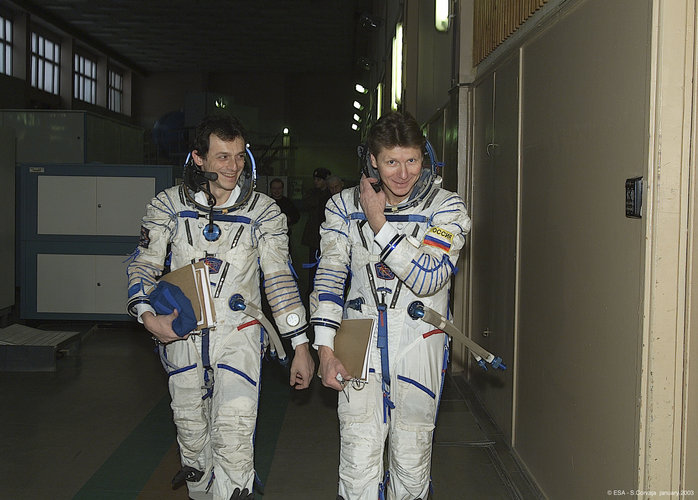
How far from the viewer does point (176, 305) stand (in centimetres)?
312

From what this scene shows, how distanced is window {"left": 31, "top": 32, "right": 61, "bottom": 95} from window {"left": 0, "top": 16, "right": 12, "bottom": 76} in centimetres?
139

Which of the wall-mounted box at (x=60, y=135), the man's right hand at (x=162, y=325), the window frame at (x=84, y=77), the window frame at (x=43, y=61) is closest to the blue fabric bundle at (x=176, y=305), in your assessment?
the man's right hand at (x=162, y=325)

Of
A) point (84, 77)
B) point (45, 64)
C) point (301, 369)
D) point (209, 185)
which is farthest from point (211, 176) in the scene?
point (84, 77)

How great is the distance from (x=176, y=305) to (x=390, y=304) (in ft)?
3.15

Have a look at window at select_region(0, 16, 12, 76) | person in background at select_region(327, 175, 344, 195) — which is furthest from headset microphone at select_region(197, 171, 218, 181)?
window at select_region(0, 16, 12, 76)

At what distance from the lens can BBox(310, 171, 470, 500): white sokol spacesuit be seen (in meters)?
2.87

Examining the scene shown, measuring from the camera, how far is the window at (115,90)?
31305 millimetres

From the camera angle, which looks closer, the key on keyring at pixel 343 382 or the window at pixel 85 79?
the key on keyring at pixel 343 382

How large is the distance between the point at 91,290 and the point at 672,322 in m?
7.06

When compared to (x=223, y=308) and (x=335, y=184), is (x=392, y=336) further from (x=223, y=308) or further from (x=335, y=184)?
(x=335, y=184)

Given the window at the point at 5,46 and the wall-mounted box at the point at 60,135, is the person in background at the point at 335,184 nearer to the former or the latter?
the wall-mounted box at the point at 60,135

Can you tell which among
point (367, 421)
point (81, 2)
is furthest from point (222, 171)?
point (81, 2)

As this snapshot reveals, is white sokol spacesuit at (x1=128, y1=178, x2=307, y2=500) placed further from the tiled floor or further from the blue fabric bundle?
the tiled floor

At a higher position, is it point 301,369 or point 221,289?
point 221,289
